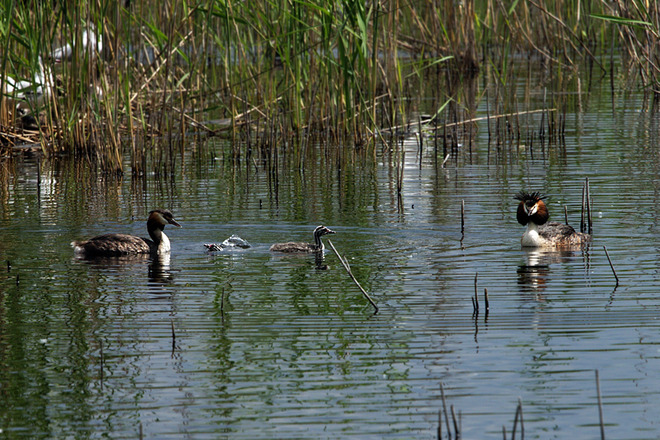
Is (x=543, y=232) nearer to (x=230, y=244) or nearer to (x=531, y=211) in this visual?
(x=531, y=211)

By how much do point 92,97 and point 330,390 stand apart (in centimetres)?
940

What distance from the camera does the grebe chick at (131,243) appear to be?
976 cm

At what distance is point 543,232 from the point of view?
32.8ft

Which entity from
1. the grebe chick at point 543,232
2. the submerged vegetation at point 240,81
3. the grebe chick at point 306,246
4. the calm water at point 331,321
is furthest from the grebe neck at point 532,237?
the submerged vegetation at point 240,81

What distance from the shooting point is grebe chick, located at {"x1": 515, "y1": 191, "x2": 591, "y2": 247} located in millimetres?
9859

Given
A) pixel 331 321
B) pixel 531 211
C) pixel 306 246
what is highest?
pixel 531 211

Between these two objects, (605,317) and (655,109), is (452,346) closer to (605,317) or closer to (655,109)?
(605,317)

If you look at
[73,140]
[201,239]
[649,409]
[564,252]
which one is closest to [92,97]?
[73,140]

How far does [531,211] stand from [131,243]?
3752 mm

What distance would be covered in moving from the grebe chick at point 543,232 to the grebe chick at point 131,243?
3.37 meters

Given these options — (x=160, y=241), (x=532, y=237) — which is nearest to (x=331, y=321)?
(x=532, y=237)

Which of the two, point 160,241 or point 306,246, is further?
point 160,241

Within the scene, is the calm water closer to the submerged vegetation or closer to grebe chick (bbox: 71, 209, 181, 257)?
grebe chick (bbox: 71, 209, 181, 257)

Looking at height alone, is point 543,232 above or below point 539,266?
above
